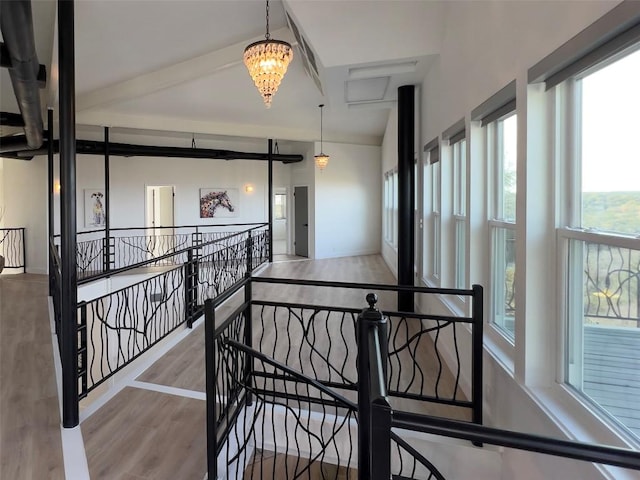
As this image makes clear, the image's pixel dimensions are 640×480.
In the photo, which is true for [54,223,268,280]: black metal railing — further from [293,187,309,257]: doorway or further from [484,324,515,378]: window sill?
[484,324,515,378]: window sill

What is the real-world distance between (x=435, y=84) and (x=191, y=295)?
12.6 feet

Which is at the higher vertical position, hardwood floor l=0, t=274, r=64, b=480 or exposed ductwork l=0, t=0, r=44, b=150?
exposed ductwork l=0, t=0, r=44, b=150

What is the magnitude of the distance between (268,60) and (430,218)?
2.78 metres

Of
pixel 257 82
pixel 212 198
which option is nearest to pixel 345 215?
pixel 212 198

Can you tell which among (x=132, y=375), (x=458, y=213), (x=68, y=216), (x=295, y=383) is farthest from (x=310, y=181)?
(x=295, y=383)

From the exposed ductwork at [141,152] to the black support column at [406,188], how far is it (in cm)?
575

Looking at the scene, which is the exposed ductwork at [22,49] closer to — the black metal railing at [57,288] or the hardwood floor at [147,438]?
the black metal railing at [57,288]

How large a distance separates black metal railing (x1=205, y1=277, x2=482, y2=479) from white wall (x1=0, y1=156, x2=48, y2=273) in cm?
693

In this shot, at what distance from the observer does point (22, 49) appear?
106 inches

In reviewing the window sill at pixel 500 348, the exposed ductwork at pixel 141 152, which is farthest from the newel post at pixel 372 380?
the exposed ductwork at pixel 141 152

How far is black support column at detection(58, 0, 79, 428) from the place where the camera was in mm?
2482

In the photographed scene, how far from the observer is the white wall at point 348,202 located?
10258 millimetres

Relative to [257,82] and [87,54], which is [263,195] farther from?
[257,82]

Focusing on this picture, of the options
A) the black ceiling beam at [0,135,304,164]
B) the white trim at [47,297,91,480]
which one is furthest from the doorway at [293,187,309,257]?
the white trim at [47,297,91,480]
